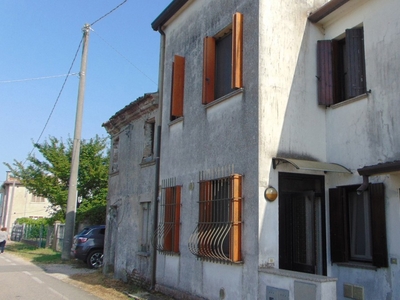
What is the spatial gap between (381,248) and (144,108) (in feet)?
26.7

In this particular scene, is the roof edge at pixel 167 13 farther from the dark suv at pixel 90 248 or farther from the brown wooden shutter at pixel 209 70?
the dark suv at pixel 90 248

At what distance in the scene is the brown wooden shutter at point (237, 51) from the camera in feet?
27.5

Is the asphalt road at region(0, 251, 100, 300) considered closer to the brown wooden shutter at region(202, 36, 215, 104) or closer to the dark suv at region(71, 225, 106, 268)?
the dark suv at region(71, 225, 106, 268)

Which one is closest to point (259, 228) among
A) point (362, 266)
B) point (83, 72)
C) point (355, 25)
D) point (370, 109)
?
point (362, 266)

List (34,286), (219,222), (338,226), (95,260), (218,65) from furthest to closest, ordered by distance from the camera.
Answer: (95,260) < (34,286) < (218,65) < (219,222) < (338,226)

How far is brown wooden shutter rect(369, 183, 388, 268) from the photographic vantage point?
22.7 ft

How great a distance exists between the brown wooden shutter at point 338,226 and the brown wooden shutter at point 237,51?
2751 millimetres

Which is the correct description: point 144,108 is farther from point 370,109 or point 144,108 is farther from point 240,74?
point 370,109

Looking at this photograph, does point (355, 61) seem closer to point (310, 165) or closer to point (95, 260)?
point (310, 165)

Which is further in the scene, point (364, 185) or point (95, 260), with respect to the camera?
point (95, 260)

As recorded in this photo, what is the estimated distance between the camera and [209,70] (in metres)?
9.56

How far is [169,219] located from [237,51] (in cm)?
429

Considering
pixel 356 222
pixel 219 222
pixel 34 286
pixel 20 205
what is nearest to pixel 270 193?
pixel 219 222

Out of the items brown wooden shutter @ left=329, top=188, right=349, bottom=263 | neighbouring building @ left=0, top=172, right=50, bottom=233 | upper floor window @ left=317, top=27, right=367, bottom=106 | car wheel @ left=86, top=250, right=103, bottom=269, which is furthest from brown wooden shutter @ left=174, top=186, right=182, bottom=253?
neighbouring building @ left=0, top=172, right=50, bottom=233
